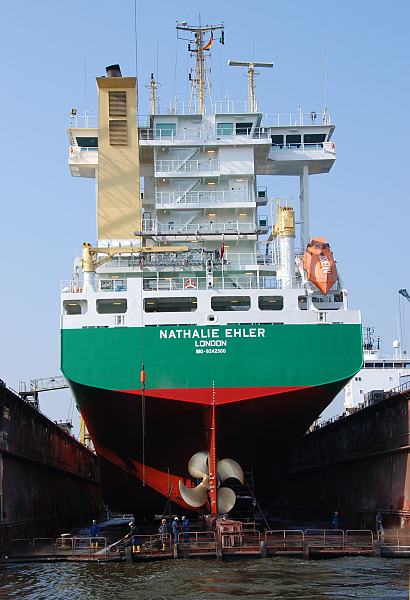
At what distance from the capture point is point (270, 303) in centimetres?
2661

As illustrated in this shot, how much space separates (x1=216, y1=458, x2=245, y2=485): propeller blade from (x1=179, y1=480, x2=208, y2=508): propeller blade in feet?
2.04

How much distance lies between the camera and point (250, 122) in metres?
31.8

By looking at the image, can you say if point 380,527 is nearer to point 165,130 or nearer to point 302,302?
point 302,302

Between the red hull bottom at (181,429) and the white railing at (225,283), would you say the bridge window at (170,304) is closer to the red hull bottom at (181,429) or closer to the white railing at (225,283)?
the white railing at (225,283)

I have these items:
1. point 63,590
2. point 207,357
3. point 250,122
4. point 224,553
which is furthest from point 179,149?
point 63,590

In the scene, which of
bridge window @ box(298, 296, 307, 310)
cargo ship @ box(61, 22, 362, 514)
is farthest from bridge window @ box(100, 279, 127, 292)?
bridge window @ box(298, 296, 307, 310)

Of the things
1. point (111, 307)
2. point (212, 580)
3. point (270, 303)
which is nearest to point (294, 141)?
point (270, 303)

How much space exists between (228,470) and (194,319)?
4083 mm

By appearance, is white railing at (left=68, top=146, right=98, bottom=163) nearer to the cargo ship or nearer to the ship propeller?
the cargo ship

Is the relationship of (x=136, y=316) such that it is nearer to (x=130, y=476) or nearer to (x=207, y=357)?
(x=207, y=357)

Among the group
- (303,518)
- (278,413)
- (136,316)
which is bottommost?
(303,518)

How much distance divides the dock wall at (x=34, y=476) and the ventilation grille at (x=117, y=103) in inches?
388

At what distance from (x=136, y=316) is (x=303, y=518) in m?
17.3

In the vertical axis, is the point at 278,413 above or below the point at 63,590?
above
